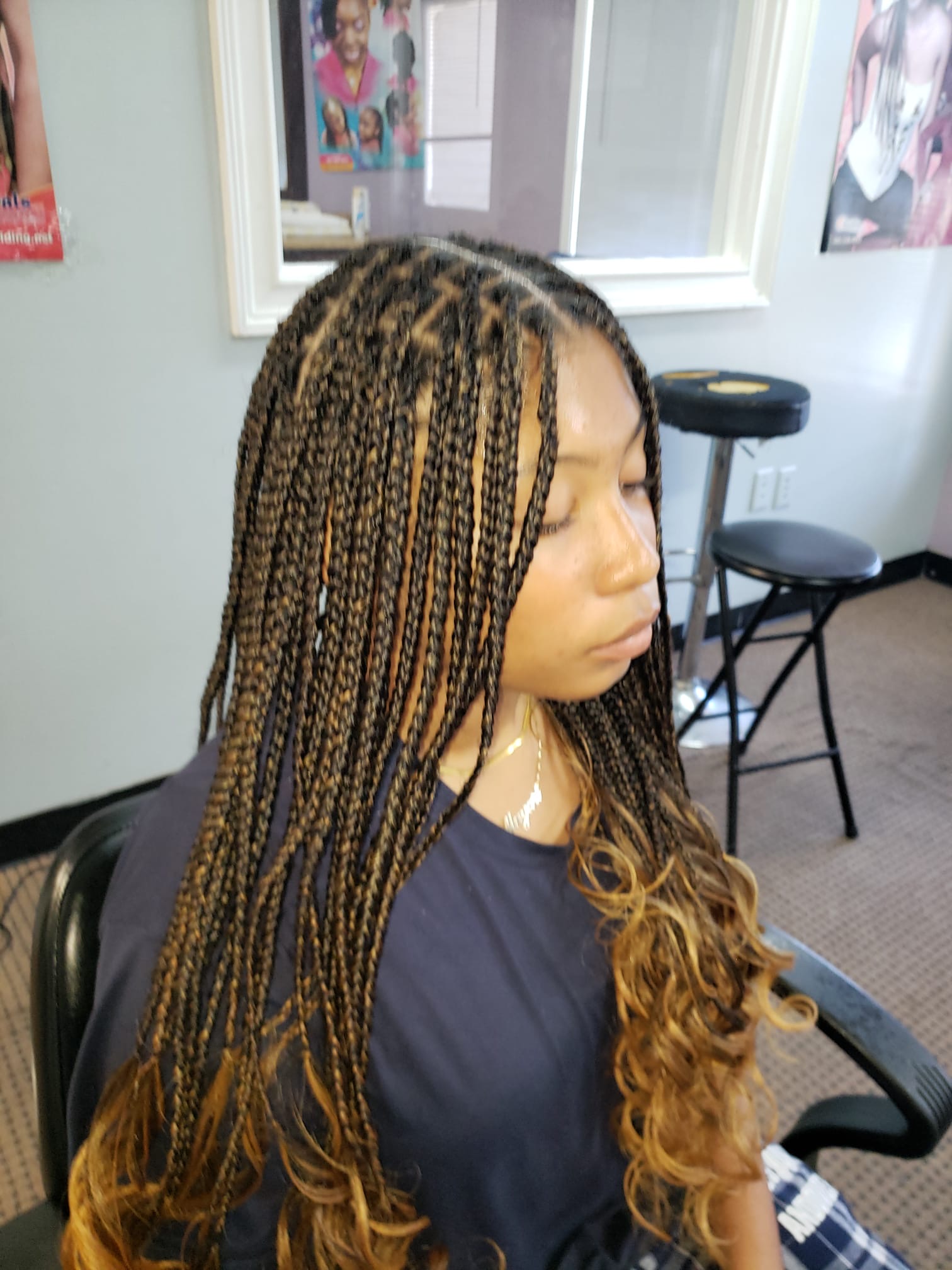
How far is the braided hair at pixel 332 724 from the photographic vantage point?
54 cm

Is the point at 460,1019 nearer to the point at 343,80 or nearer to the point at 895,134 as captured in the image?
the point at 343,80

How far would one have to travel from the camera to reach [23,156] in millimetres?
1341

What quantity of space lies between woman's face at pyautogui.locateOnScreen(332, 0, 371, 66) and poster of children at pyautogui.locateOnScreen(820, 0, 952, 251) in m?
1.33

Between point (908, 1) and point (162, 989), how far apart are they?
2.90m

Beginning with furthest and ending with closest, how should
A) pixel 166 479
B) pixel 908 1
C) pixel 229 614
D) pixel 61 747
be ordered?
pixel 908 1
pixel 61 747
pixel 166 479
pixel 229 614

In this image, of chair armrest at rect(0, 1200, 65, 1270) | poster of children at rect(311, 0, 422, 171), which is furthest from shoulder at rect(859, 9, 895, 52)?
chair armrest at rect(0, 1200, 65, 1270)

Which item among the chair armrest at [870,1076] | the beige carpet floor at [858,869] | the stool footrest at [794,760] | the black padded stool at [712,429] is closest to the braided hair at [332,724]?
the chair armrest at [870,1076]

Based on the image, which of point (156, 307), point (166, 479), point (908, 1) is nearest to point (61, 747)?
point (166, 479)

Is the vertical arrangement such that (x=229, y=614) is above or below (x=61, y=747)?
above

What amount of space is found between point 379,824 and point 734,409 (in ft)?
5.24

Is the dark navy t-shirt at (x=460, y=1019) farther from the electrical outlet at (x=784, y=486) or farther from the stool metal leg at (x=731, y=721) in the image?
the electrical outlet at (x=784, y=486)

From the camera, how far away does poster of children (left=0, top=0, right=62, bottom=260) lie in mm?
1277

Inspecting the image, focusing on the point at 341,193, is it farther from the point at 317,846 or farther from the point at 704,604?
the point at 317,846

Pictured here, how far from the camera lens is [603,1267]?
719 millimetres
